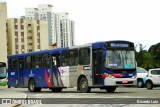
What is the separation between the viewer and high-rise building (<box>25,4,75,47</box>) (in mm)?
128125

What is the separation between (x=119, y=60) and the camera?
22.1m

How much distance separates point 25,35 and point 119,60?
10059 centimetres

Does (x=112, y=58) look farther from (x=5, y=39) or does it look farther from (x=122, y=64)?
(x=5, y=39)

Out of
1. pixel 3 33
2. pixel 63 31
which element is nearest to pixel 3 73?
pixel 3 33

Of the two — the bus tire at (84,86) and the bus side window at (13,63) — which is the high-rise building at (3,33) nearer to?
the bus side window at (13,63)

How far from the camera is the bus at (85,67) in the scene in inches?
866

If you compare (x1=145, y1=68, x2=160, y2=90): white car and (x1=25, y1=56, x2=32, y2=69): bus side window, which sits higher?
(x1=25, y1=56, x2=32, y2=69): bus side window

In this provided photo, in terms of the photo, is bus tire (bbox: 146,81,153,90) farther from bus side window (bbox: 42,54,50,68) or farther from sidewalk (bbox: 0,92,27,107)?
sidewalk (bbox: 0,92,27,107)

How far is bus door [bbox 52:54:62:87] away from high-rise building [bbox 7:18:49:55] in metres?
92.0

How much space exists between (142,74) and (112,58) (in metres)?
11.8

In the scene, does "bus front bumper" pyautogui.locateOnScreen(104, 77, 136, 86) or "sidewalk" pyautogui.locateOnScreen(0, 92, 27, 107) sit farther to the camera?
"bus front bumper" pyautogui.locateOnScreen(104, 77, 136, 86)

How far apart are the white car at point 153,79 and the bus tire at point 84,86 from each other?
323 inches

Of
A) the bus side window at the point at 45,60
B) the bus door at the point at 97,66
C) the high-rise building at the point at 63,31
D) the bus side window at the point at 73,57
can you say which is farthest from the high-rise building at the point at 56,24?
the bus door at the point at 97,66

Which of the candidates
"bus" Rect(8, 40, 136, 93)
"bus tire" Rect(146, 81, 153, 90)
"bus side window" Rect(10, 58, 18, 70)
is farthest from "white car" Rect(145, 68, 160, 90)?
"bus side window" Rect(10, 58, 18, 70)
